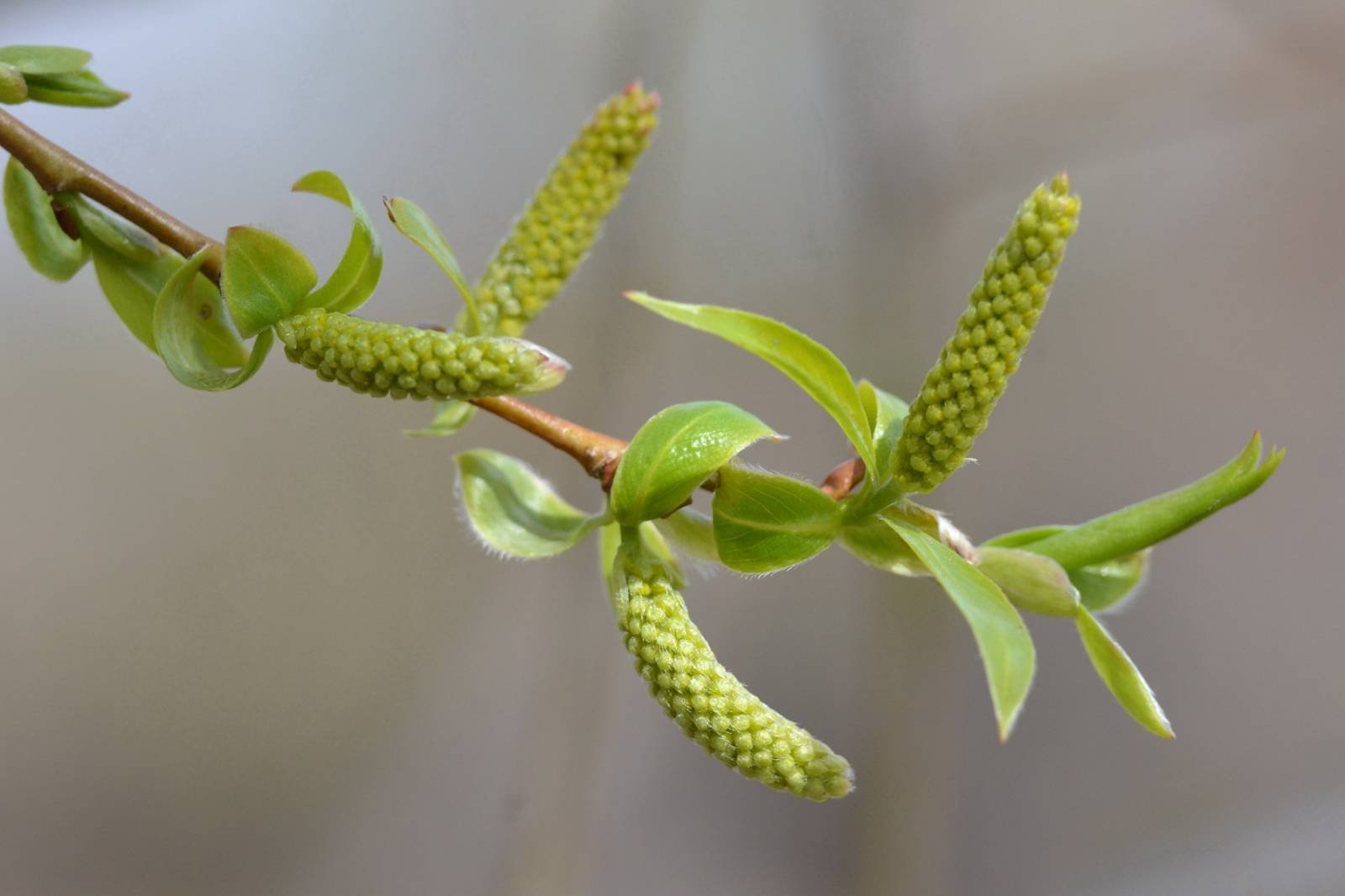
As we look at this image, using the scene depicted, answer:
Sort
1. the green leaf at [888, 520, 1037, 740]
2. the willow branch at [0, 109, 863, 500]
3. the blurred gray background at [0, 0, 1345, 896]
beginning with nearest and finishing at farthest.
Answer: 1. the green leaf at [888, 520, 1037, 740]
2. the willow branch at [0, 109, 863, 500]
3. the blurred gray background at [0, 0, 1345, 896]

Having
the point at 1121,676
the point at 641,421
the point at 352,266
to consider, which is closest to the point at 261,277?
the point at 352,266

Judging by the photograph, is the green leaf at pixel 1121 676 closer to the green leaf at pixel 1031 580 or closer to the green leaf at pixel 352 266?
the green leaf at pixel 1031 580

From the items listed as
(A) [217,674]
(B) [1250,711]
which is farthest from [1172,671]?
(A) [217,674]

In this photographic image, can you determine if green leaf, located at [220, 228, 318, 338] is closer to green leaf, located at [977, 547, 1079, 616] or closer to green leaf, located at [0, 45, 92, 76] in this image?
green leaf, located at [0, 45, 92, 76]

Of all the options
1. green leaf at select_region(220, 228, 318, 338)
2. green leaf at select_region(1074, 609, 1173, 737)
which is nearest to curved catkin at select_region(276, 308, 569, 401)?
green leaf at select_region(220, 228, 318, 338)

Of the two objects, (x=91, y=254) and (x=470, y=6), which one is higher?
(x=470, y=6)

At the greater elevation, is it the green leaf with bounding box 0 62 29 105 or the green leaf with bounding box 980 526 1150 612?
the green leaf with bounding box 980 526 1150 612

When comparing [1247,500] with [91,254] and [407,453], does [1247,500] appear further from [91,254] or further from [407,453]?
[91,254]
